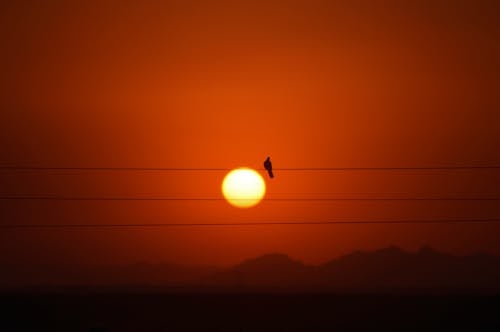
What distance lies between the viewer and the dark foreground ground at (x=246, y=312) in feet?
78.4

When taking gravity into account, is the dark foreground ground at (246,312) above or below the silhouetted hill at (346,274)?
below

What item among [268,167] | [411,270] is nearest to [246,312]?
[268,167]

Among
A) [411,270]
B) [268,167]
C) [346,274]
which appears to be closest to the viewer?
[268,167]

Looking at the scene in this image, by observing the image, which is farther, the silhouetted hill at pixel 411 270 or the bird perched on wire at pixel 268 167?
the silhouetted hill at pixel 411 270

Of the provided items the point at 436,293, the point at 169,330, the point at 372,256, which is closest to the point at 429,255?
the point at 372,256

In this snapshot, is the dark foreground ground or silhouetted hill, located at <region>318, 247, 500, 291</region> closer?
the dark foreground ground

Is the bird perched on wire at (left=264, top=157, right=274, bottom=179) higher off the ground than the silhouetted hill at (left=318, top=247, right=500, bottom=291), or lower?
lower

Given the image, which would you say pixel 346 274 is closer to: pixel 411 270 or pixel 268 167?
pixel 411 270

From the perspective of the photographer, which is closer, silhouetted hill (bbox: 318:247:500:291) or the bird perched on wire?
the bird perched on wire

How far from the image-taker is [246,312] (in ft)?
81.7

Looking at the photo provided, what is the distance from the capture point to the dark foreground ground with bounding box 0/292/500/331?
23906mm

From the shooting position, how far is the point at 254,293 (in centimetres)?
2559

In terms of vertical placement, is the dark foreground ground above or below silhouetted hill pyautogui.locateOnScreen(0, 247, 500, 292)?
below

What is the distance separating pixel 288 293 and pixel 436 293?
22.2 feet
